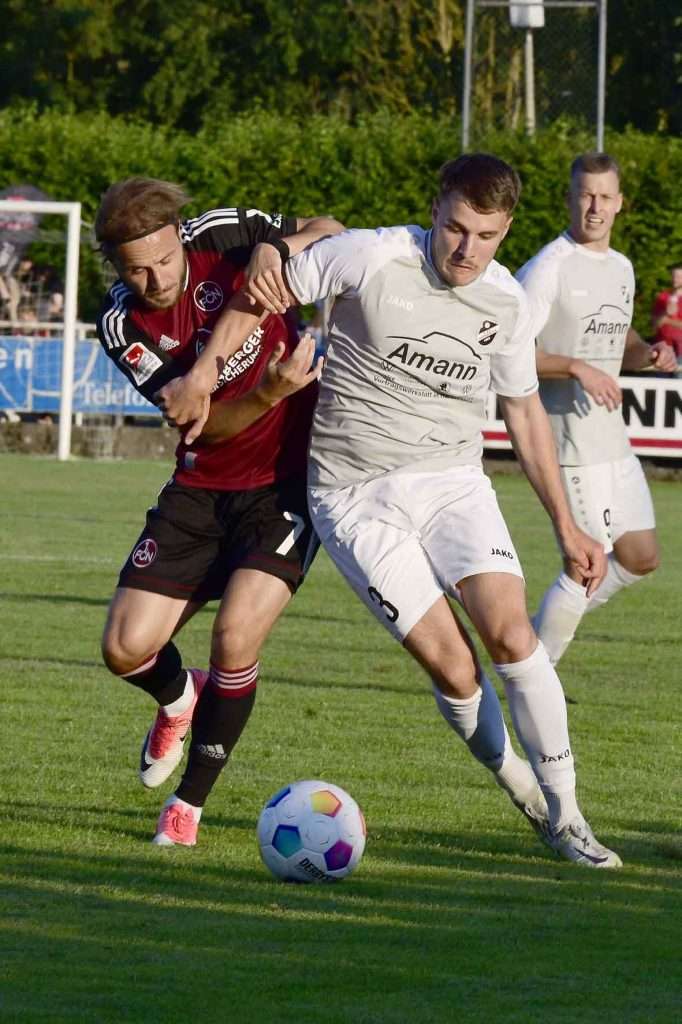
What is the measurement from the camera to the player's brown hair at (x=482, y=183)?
18.4 ft

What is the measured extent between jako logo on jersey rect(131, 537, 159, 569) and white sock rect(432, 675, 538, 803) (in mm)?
1033

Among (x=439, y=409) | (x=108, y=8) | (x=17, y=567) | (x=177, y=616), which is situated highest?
(x=108, y=8)

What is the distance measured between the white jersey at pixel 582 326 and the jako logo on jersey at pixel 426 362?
9.77 ft

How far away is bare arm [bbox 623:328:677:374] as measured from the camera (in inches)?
355

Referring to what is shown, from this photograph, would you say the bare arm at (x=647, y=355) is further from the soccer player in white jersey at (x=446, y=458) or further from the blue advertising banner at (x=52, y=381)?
the blue advertising banner at (x=52, y=381)

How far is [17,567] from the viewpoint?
A: 44.7 feet

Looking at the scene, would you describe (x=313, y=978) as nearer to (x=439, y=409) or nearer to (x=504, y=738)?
(x=504, y=738)

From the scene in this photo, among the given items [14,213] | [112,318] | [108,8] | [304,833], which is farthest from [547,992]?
[108,8]

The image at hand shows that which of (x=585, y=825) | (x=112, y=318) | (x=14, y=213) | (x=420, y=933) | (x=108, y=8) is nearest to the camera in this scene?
(x=420, y=933)

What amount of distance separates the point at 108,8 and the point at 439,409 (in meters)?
43.6

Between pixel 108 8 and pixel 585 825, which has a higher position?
pixel 108 8

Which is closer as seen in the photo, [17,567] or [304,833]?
[304,833]

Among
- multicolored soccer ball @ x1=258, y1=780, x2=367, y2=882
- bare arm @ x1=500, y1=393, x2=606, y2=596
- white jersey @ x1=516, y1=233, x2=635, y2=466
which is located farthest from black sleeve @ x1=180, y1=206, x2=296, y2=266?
white jersey @ x1=516, y1=233, x2=635, y2=466

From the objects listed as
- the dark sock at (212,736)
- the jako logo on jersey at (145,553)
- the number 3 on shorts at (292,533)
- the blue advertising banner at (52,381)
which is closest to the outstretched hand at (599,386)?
the number 3 on shorts at (292,533)
